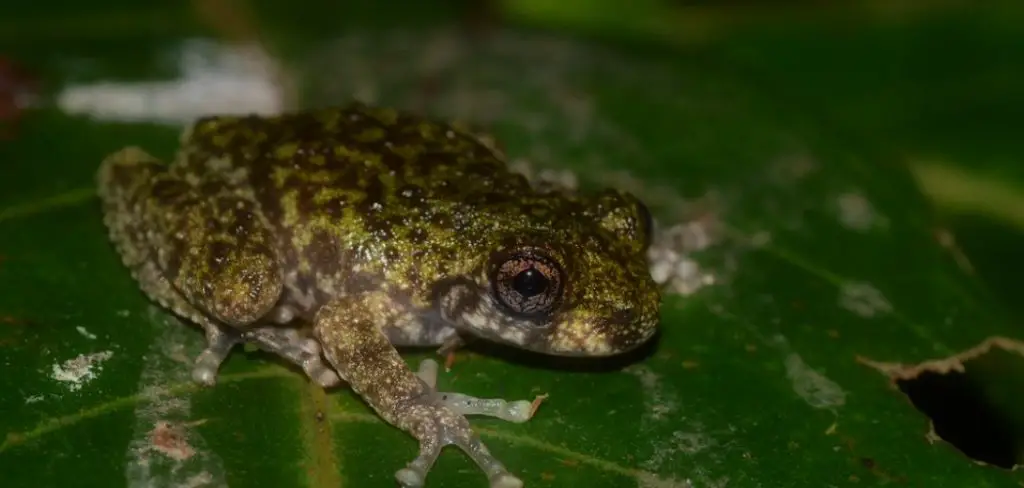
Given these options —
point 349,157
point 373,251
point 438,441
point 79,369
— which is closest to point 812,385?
point 438,441

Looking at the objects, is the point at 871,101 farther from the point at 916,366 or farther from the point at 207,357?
the point at 207,357

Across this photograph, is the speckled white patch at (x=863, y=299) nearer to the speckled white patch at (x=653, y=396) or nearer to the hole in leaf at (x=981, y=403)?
the hole in leaf at (x=981, y=403)

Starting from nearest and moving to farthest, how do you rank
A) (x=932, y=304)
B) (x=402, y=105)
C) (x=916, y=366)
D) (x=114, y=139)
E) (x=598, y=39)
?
(x=916, y=366), (x=932, y=304), (x=114, y=139), (x=402, y=105), (x=598, y=39)

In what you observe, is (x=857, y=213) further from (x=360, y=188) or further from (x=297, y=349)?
(x=297, y=349)

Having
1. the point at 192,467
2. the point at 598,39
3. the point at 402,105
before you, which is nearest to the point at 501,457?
the point at 192,467

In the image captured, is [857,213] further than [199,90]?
No

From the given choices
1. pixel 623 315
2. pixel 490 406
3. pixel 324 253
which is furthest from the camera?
pixel 324 253

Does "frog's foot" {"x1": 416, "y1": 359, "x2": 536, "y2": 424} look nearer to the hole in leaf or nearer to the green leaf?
the green leaf

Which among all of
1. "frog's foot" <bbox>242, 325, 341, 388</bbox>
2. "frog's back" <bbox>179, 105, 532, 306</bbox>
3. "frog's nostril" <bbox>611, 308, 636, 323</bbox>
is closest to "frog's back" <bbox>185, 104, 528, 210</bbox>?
"frog's back" <bbox>179, 105, 532, 306</bbox>
